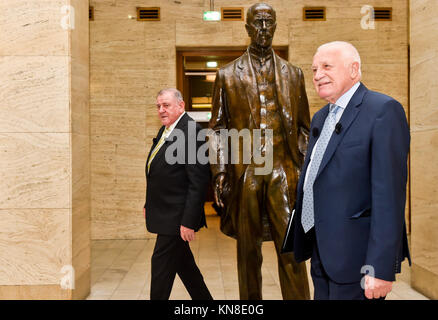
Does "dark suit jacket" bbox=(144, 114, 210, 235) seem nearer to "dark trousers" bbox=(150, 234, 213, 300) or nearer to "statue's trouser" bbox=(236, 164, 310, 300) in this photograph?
"dark trousers" bbox=(150, 234, 213, 300)

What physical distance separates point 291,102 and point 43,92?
2558mm

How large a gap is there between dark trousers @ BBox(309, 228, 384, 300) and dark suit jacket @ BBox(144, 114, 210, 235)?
1453mm

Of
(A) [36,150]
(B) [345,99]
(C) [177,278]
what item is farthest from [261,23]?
(C) [177,278]

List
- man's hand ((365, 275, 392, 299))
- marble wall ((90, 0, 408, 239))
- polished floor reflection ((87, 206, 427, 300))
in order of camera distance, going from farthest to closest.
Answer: marble wall ((90, 0, 408, 239)), polished floor reflection ((87, 206, 427, 300)), man's hand ((365, 275, 392, 299))

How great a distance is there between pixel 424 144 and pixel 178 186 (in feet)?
9.25

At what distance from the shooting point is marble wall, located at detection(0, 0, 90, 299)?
4410mm

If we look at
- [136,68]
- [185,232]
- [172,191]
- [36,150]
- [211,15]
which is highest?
[211,15]

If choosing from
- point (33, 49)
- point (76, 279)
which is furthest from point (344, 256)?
point (33, 49)

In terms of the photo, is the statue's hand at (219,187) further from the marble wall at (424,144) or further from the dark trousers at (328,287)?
the marble wall at (424,144)

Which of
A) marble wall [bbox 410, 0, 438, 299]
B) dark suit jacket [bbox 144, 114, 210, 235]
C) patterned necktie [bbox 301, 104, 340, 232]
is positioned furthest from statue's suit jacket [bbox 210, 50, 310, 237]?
marble wall [bbox 410, 0, 438, 299]

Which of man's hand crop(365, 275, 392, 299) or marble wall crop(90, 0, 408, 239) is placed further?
marble wall crop(90, 0, 408, 239)

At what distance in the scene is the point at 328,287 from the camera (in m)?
2.07

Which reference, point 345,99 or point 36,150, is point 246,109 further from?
point 36,150

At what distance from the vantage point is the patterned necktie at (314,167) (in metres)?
2.06
